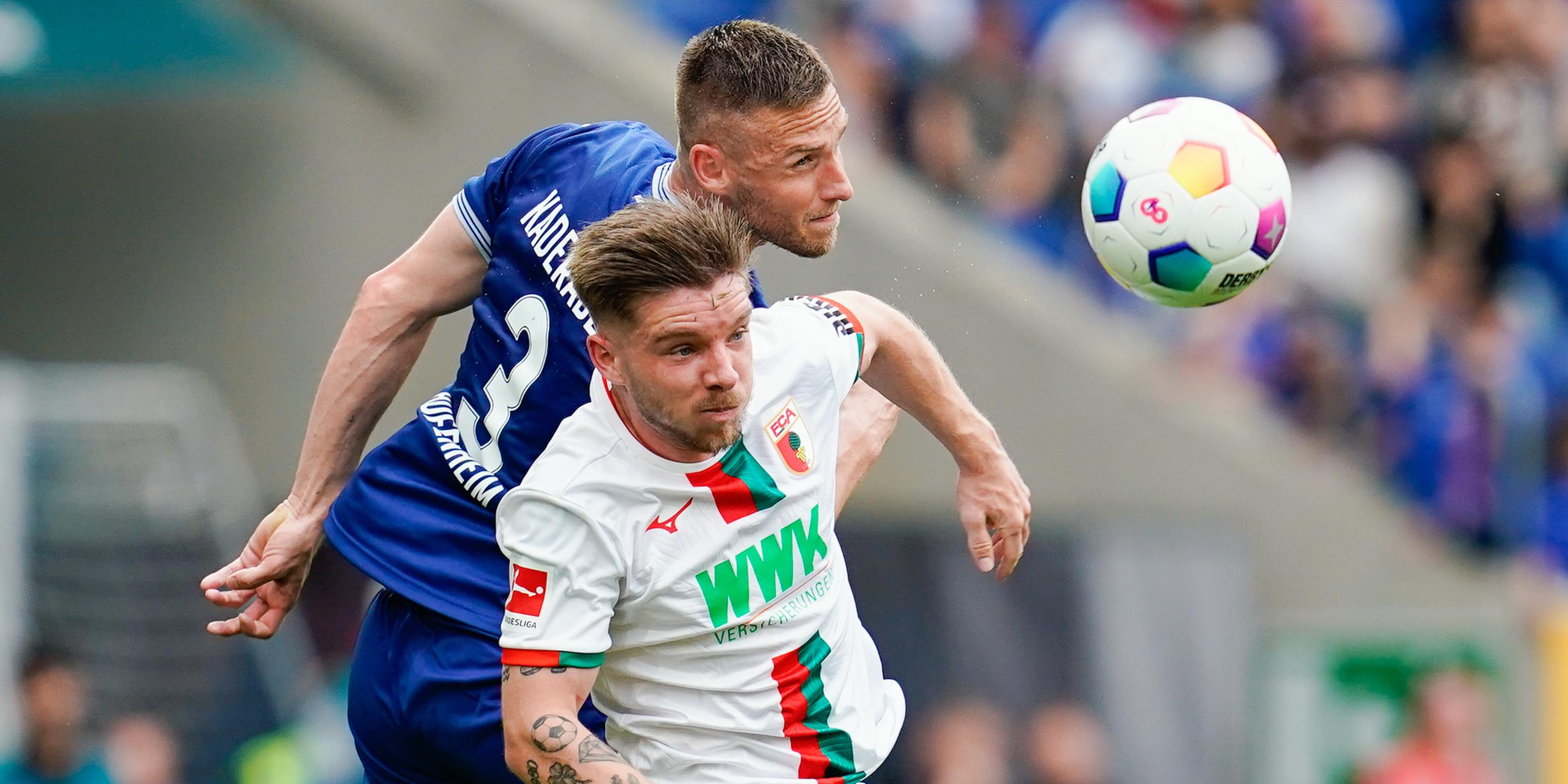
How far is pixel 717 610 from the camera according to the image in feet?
13.3

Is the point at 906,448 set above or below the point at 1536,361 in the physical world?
below

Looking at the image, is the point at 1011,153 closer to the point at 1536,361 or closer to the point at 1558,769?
the point at 1536,361

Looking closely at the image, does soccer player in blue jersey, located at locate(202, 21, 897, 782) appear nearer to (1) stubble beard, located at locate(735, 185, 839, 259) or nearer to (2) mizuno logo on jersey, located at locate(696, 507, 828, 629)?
(1) stubble beard, located at locate(735, 185, 839, 259)

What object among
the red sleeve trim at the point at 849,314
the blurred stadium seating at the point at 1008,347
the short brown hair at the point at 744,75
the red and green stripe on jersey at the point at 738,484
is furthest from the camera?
the blurred stadium seating at the point at 1008,347

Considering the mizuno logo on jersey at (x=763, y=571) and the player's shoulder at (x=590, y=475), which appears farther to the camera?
the mizuno logo on jersey at (x=763, y=571)

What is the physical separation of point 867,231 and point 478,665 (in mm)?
6568

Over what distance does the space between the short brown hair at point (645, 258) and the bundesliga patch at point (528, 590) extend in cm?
52

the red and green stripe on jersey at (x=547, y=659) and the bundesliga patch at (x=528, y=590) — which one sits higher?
the bundesliga patch at (x=528, y=590)

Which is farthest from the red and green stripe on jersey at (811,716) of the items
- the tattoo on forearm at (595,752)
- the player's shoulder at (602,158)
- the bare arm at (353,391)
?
the bare arm at (353,391)

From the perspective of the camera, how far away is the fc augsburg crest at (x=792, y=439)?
4176 mm

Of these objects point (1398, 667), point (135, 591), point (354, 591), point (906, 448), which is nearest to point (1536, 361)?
point (1398, 667)

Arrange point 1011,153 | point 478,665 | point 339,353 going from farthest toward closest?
point 1011,153 → point 339,353 → point 478,665

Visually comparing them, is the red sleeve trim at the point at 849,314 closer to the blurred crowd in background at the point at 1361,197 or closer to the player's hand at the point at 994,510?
the player's hand at the point at 994,510

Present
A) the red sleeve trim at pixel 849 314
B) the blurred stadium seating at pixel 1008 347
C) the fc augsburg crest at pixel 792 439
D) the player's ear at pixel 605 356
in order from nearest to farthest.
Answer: the player's ear at pixel 605 356 → the fc augsburg crest at pixel 792 439 → the red sleeve trim at pixel 849 314 → the blurred stadium seating at pixel 1008 347
